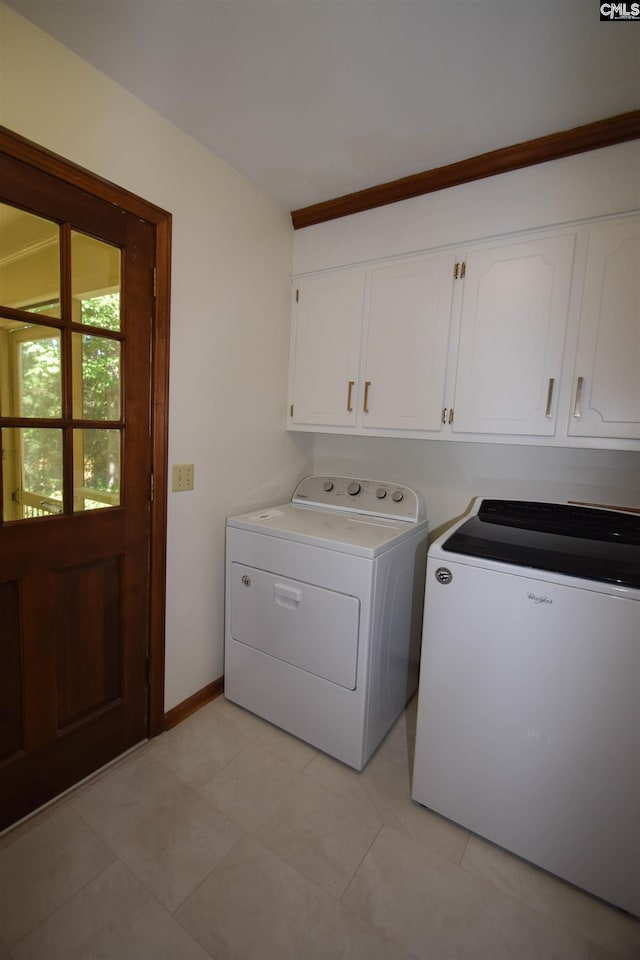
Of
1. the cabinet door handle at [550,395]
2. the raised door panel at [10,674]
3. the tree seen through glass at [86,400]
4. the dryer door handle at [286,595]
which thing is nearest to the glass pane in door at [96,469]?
the tree seen through glass at [86,400]

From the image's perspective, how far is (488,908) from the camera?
3.82 ft

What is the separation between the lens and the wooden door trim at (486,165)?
1373mm

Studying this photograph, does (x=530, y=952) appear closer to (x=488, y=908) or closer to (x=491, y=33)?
(x=488, y=908)

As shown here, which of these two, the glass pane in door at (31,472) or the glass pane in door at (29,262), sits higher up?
the glass pane in door at (29,262)

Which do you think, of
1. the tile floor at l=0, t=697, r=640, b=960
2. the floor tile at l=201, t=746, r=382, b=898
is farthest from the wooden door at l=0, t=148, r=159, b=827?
the floor tile at l=201, t=746, r=382, b=898

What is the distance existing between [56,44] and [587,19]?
147 cm

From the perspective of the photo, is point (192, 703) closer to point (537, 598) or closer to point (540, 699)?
point (540, 699)

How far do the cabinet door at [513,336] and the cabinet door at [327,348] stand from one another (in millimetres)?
506

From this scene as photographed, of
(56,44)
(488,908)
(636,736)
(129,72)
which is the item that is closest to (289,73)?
(129,72)

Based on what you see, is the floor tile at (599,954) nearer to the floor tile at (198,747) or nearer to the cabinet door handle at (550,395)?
the floor tile at (198,747)

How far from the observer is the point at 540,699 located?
1.21 m

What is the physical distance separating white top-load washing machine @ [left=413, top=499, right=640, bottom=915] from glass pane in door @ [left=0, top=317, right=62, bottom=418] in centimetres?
135

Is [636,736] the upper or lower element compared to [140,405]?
lower

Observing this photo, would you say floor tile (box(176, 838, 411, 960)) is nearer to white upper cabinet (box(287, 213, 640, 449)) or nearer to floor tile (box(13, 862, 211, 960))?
floor tile (box(13, 862, 211, 960))
